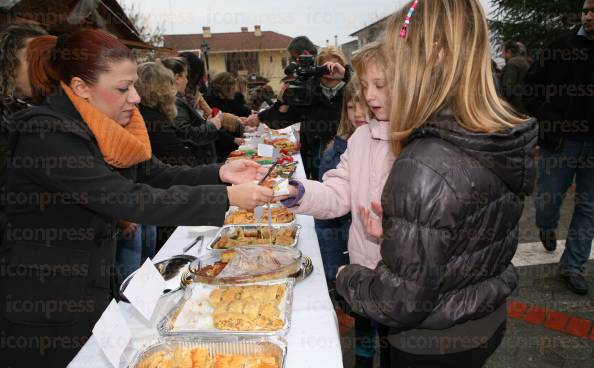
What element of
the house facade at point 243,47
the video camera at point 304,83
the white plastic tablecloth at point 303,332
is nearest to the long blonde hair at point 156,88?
the video camera at point 304,83

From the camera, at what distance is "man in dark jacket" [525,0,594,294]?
312 centimetres

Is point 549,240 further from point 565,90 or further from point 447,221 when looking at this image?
point 447,221

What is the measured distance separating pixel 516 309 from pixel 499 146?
2.44 metres

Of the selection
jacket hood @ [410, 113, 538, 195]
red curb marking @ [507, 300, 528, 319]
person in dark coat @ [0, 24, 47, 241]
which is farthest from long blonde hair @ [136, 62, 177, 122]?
red curb marking @ [507, 300, 528, 319]

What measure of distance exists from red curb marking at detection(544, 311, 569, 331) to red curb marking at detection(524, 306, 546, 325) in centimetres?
4

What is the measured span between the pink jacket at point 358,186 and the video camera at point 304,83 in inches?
64.8

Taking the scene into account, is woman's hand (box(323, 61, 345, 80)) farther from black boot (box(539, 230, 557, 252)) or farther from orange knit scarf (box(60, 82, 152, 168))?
black boot (box(539, 230, 557, 252))

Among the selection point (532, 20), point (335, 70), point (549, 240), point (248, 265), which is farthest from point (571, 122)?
point (532, 20)

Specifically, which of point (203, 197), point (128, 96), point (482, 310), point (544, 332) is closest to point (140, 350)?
point (203, 197)

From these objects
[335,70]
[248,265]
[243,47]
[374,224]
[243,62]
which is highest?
Result: [243,47]

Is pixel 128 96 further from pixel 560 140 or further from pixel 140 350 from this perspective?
pixel 560 140

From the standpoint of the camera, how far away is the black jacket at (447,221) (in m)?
1.12

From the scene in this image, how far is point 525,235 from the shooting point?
449cm

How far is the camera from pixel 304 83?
11.7 feet
